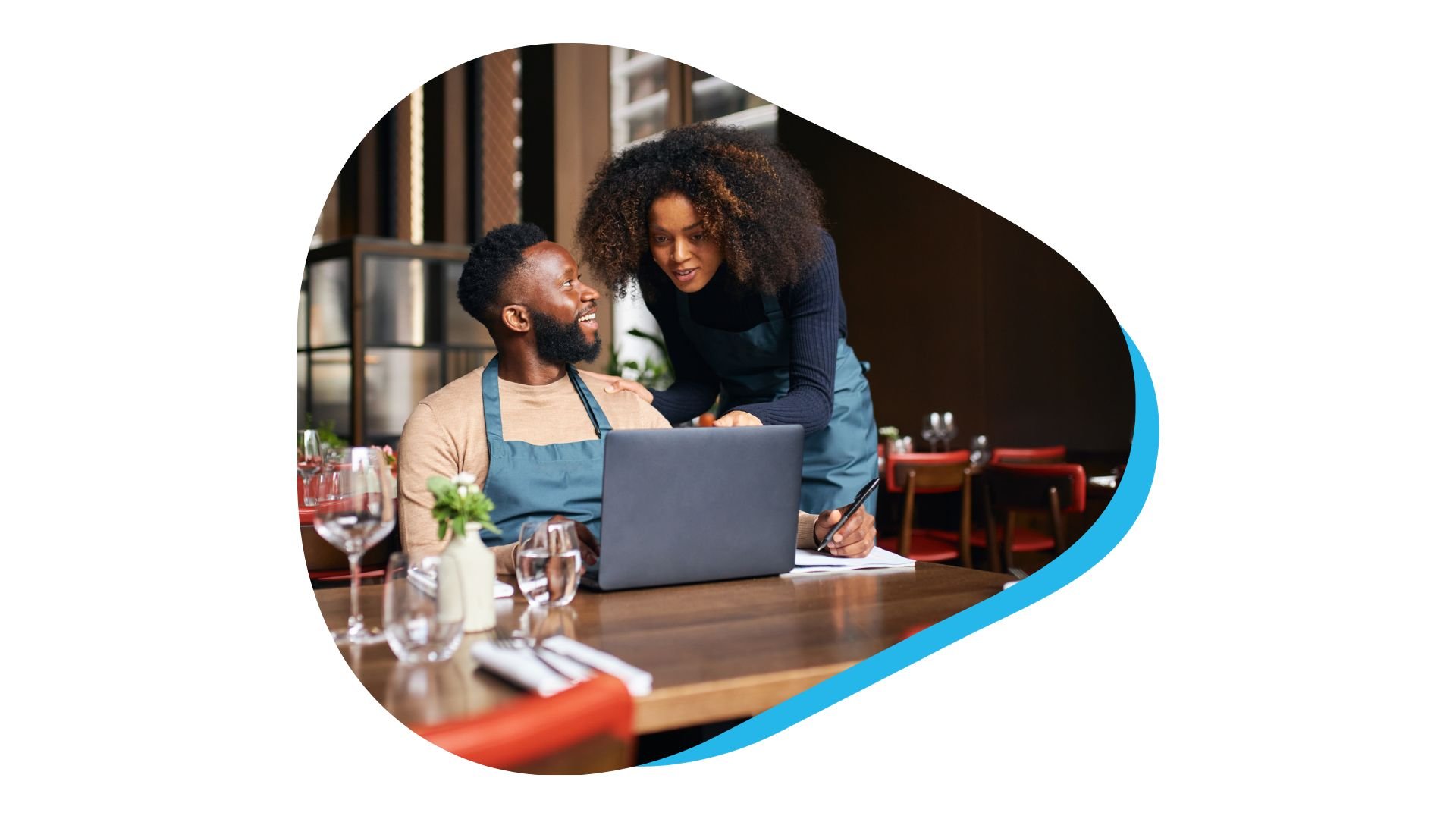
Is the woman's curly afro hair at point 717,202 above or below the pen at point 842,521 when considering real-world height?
above

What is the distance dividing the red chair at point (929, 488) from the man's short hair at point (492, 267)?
2.15 meters

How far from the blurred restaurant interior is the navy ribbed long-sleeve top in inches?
81.8

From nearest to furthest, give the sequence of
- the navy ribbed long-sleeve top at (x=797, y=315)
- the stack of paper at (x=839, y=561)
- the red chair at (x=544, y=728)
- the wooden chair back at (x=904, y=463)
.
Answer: the red chair at (x=544, y=728) → the stack of paper at (x=839, y=561) → the navy ribbed long-sleeve top at (x=797, y=315) → the wooden chair back at (x=904, y=463)

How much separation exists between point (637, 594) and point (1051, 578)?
662 millimetres

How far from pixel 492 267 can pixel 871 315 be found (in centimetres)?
411

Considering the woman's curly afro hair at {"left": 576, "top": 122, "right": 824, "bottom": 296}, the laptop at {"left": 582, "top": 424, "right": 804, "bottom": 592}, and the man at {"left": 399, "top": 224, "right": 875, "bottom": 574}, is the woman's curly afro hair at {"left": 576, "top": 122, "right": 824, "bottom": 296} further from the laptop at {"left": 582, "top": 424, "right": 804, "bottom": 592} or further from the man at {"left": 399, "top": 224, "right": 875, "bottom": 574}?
the laptop at {"left": 582, "top": 424, "right": 804, "bottom": 592}

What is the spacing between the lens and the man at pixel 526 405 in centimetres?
166

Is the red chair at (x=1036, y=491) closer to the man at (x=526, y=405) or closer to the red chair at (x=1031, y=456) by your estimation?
the red chair at (x=1031, y=456)

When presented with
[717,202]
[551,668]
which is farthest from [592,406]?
[551,668]

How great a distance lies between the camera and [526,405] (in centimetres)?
172

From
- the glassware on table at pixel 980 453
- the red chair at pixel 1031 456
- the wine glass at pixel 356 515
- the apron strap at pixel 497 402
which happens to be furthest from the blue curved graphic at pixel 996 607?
the glassware on table at pixel 980 453

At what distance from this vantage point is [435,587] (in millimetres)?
1202

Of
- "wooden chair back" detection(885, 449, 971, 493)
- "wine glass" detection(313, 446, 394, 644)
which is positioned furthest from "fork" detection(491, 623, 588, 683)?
"wooden chair back" detection(885, 449, 971, 493)

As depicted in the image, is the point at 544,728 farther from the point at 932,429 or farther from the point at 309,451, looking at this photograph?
the point at 932,429
